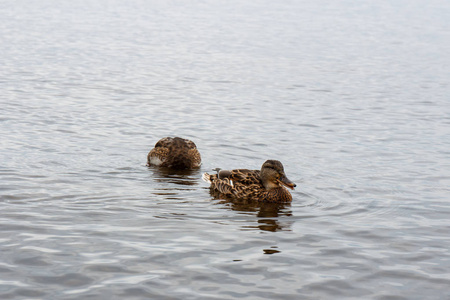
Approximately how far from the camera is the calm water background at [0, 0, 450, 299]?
824 cm

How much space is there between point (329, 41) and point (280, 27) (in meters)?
7.54

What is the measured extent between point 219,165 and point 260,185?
253cm

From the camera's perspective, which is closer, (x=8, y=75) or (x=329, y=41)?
(x=8, y=75)

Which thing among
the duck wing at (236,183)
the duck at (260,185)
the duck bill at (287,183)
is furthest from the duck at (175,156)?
the duck bill at (287,183)

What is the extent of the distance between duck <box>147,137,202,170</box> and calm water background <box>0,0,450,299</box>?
34 cm

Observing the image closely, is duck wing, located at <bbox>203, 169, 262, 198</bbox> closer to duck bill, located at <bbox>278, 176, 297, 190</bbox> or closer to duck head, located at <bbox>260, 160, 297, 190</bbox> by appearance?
duck head, located at <bbox>260, 160, 297, 190</bbox>

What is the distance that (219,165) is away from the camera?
14.5 meters

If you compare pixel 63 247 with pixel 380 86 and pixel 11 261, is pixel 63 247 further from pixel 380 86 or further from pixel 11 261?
pixel 380 86

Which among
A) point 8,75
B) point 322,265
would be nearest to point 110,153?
point 322,265

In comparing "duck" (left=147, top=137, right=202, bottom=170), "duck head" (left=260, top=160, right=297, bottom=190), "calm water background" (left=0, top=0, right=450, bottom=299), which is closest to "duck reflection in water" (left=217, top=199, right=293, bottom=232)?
"calm water background" (left=0, top=0, right=450, bottom=299)

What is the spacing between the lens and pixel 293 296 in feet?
25.5

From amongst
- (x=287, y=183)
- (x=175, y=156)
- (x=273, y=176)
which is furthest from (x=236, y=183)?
(x=175, y=156)

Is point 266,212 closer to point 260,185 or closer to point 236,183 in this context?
point 260,185

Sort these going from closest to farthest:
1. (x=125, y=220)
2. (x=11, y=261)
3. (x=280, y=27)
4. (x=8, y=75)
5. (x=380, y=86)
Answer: (x=11, y=261) < (x=125, y=220) < (x=8, y=75) < (x=380, y=86) < (x=280, y=27)
